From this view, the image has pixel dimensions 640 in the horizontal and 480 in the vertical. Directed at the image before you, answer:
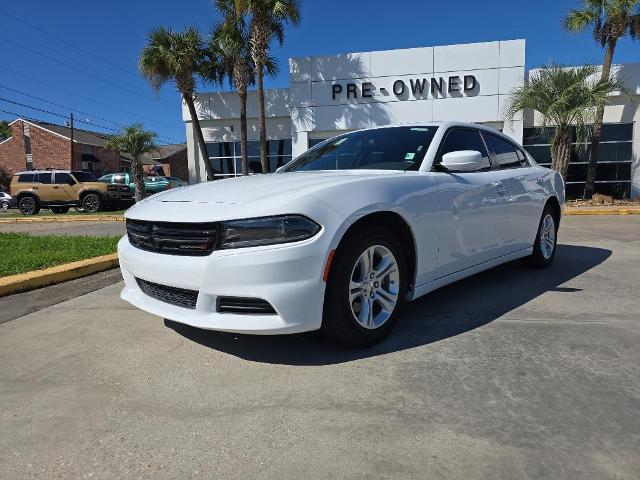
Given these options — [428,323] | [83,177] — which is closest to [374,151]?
[428,323]

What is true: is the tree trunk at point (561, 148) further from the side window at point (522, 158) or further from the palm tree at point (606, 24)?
the side window at point (522, 158)

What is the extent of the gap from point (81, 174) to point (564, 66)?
19082 millimetres

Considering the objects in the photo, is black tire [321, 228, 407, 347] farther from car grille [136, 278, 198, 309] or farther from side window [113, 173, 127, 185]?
side window [113, 173, 127, 185]

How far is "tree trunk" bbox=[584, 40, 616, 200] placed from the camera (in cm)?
1590

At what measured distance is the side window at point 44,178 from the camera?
762 inches

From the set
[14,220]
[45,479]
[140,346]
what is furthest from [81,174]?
Result: [45,479]

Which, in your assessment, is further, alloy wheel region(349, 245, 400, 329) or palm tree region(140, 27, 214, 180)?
palm tree region(140, 27, 214, 180)

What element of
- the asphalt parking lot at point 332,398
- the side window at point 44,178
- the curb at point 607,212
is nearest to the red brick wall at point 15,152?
the side window at point 44,178

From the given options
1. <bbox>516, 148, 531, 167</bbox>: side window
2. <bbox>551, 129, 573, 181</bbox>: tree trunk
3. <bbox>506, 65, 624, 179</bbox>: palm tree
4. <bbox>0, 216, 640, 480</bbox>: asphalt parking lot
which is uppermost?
<bbox>506, 65, 624, 179</bbox>: palm tree

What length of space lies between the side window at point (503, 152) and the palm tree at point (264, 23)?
14.8 m

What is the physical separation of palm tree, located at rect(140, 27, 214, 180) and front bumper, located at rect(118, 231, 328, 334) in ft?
60.0

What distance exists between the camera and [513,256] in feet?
14.7

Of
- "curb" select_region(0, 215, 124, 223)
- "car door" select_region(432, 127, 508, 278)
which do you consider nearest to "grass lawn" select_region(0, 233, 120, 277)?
"car door" select_region(432, 127, 508, 278)

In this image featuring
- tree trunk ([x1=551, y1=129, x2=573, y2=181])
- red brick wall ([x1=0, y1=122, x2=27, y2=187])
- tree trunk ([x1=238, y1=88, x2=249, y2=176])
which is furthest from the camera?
red brick wall ([x1=0, y1=122, x2=27, y2=187])
